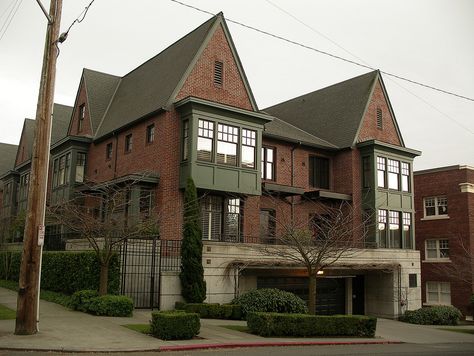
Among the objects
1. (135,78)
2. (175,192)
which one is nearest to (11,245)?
(135,78)

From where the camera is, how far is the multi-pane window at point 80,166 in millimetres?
32594

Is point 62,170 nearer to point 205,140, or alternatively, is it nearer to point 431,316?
point 205,140

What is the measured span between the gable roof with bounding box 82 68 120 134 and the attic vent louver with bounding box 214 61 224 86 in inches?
369

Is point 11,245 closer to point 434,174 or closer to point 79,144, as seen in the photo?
point 79,144

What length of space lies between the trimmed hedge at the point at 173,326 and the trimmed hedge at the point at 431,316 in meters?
18.4

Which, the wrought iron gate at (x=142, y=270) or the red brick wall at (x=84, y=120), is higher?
the red brick wall at (x=84, y=120)

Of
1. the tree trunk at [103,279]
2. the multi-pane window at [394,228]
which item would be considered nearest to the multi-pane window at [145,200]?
the tree trunk at [103,279]

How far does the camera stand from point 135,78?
113 feet

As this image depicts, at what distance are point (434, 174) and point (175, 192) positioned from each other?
23.6 m

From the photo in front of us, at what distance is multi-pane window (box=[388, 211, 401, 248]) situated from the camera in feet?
112

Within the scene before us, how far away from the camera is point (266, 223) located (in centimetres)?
3055

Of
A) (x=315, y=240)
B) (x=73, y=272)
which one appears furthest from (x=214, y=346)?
(x=315, y=240)

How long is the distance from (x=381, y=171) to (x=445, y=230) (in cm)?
937

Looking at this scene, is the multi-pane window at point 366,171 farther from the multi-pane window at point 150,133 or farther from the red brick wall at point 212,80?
the multi-pane window at point 150,133
